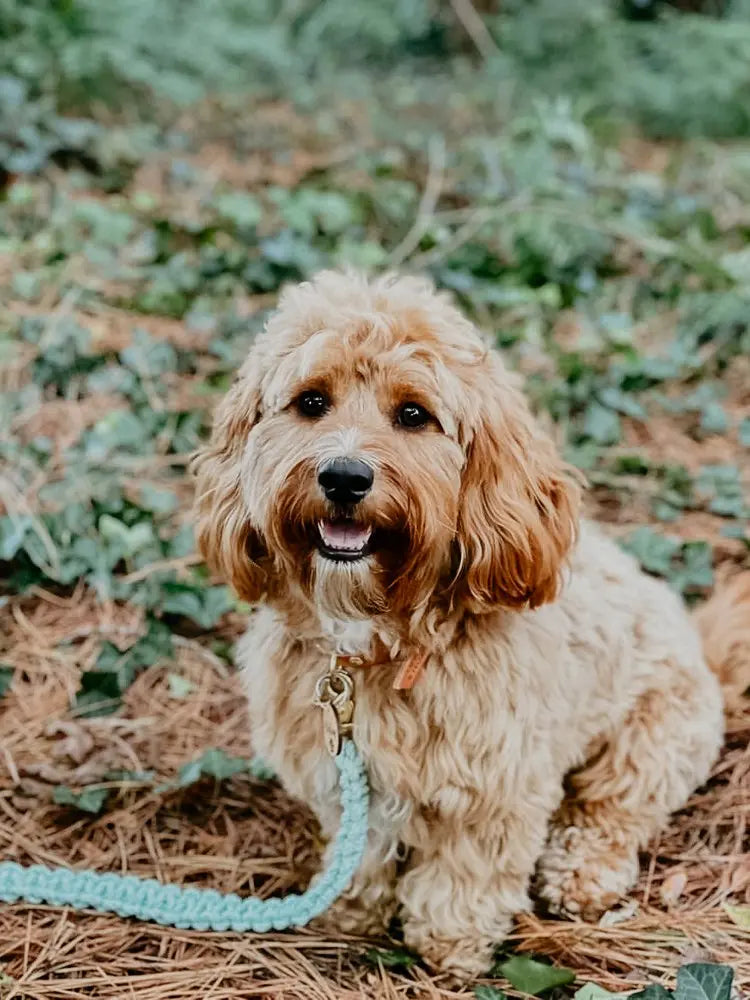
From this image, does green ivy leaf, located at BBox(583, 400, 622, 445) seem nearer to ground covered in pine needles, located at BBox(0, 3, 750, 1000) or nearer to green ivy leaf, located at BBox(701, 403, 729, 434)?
ground covered in pine needles, located at BBox(0, 3, 750, 1000)

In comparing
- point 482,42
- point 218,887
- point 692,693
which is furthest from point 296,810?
point 482,42

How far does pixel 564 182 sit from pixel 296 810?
Answer: 16.9ft

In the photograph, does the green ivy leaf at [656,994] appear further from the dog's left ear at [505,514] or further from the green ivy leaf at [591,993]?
the dog's left ear at [505,514]

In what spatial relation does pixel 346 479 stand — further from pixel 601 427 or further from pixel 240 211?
pixel 240 211

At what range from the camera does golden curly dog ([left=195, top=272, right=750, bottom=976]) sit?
2.72 meters

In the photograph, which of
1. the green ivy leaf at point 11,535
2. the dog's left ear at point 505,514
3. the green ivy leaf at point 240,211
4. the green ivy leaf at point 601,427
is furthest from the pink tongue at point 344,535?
the green ivy leaf at point 240,211

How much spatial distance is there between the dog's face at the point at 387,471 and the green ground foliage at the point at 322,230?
135 centimetres

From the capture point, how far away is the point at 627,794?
340 cm

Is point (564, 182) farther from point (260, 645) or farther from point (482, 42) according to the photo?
point (260, 645)

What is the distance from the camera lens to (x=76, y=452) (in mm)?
4848

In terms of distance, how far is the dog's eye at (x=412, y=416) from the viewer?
276 centimetres

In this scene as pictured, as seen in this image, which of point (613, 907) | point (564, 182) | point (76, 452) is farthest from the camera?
point (564, 182)

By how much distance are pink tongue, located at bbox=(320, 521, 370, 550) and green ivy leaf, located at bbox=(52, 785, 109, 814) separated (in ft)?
4.61

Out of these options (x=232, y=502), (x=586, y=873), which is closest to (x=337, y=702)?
(x=232, y=502)
